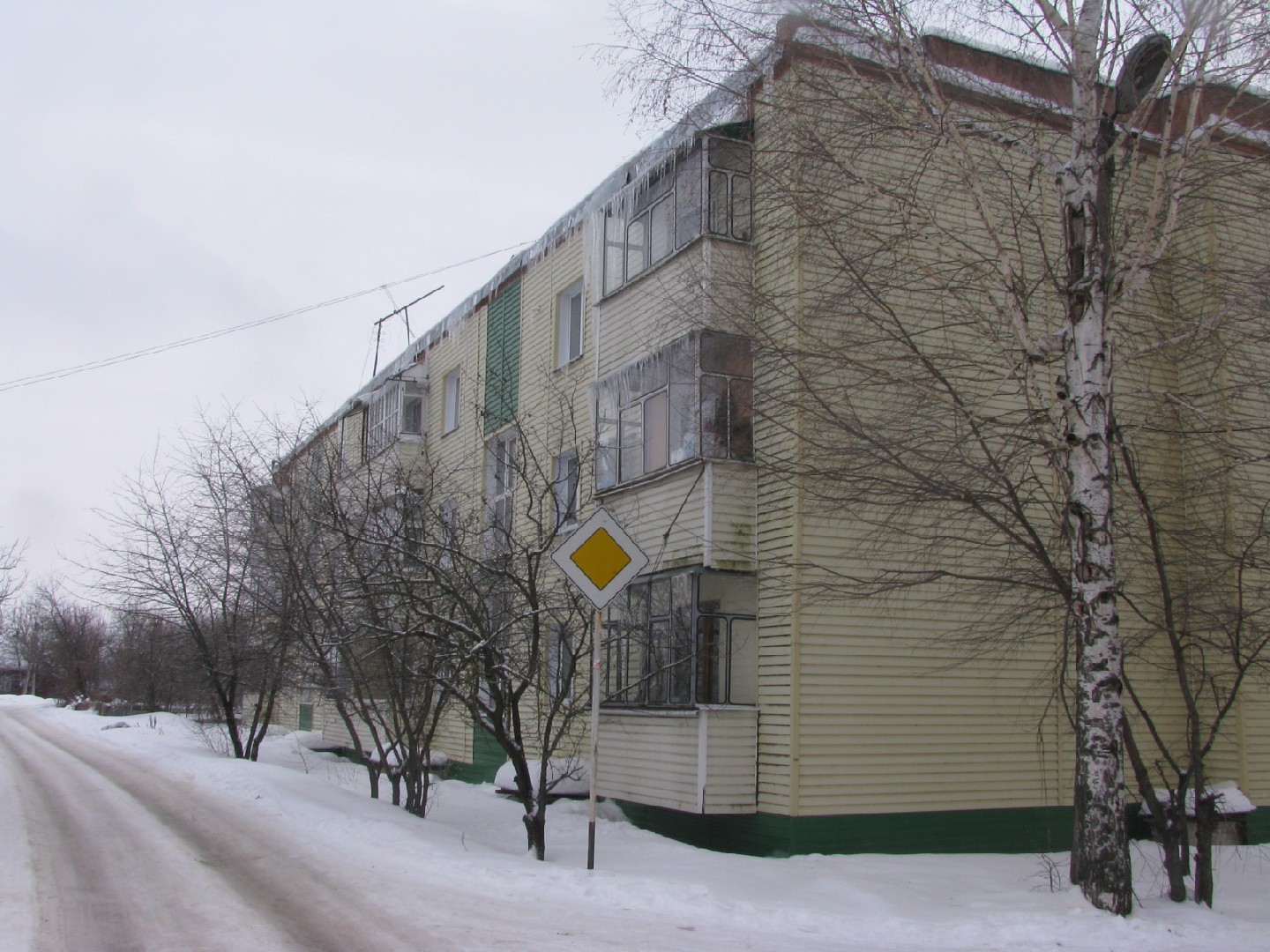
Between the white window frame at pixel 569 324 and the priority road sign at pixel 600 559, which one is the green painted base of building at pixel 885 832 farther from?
the white window frame at pixel 569 324

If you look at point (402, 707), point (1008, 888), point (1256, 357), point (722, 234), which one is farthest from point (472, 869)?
point (1256, 357)

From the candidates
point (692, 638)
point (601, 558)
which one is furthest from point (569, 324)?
point (601, 558)

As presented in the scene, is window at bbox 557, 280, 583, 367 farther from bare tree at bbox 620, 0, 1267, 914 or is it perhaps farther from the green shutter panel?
bare tree at bbox 620, 0, 1267, 914

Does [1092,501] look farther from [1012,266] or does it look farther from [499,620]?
[499,620]

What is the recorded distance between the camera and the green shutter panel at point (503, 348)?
19750 millimetres

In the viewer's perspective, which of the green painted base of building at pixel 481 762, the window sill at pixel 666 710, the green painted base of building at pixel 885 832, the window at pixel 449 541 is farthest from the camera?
the green painted base of building at pixel 481 762

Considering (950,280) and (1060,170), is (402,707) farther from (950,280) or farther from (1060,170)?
(1060,170)

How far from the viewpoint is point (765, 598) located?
12977 millimetres

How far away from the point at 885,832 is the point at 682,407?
5.25 m

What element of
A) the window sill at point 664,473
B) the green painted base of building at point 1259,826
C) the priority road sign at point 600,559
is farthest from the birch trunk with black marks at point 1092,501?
the green painted base of building at point 1259,826

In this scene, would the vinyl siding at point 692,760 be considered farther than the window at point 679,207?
No

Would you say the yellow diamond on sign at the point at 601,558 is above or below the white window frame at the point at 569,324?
below

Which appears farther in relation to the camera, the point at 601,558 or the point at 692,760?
the point at 692,760

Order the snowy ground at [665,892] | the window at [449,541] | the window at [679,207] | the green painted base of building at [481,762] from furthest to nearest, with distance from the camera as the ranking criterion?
the green painted base of building at [481,762] → the window at [679,207] → the window at [449,541] → the snowy ground at [665,892]
